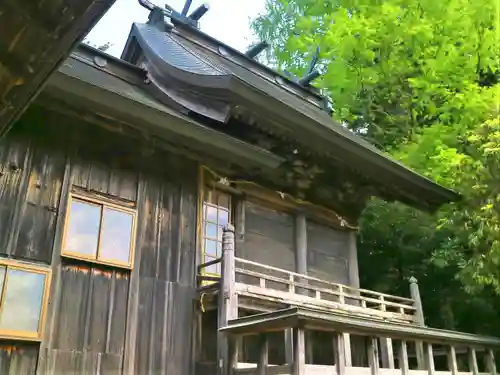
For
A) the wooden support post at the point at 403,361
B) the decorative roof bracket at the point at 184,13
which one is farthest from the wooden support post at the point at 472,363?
the decorative roof bracket at the point at 184,13

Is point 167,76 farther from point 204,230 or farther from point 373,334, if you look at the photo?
point 373,334

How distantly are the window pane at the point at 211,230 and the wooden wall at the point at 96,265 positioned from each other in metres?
0.41

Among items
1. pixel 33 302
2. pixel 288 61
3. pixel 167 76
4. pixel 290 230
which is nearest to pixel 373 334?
pixel 290 230

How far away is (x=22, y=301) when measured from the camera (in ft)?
17.7

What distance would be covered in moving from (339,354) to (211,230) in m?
2.79

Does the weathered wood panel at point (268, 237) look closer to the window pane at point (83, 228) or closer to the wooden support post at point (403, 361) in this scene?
the wooden support post at point (403, 361)

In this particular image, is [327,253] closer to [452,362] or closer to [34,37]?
[452,362]

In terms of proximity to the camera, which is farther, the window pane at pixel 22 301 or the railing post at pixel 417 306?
the railing post at pixel 417 306

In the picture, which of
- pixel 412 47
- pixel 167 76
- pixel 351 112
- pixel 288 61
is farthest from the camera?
pixel 288 61

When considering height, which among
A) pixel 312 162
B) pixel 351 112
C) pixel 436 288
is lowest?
pixel 436 288

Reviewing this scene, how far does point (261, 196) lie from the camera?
8.38 m

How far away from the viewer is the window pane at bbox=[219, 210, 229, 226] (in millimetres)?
7824

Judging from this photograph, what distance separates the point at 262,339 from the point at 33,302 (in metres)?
2.63

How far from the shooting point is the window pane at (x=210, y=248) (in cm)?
747
